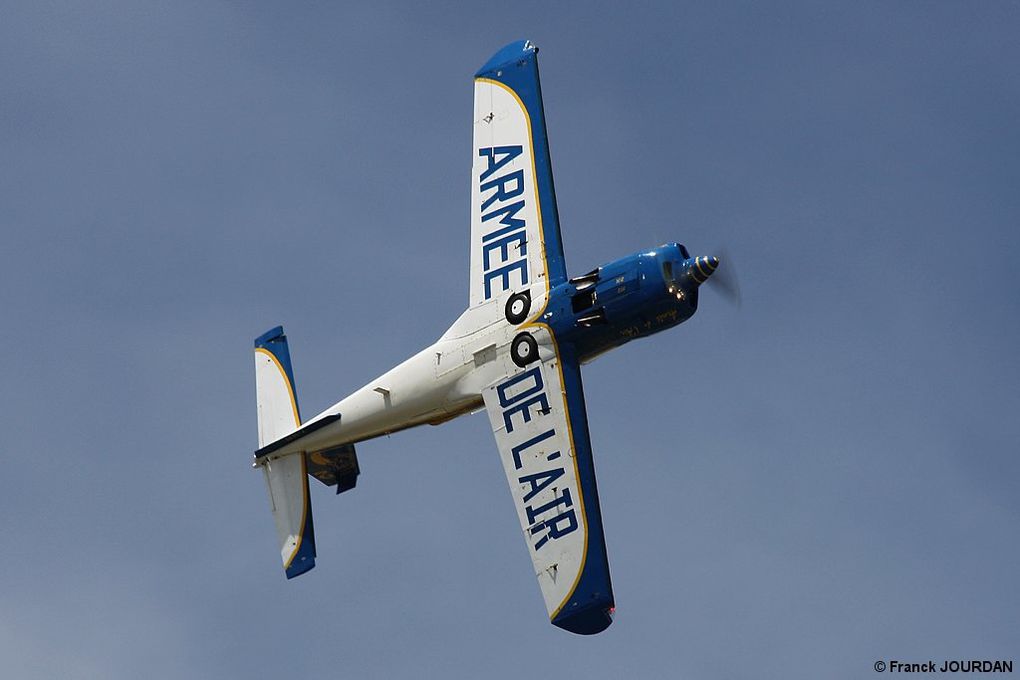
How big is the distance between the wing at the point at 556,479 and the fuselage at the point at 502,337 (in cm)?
53

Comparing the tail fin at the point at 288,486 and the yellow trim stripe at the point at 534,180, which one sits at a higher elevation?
the yellow trim stripe at the point at 534,180

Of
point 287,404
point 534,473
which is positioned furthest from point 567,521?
point 287,404

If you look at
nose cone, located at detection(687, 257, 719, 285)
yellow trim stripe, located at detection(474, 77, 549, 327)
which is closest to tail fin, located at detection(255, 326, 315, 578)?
yellow trim stripe, located at detection(474, 77, 549, 327)

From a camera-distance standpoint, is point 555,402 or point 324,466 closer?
point 555,402

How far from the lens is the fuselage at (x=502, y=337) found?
3197 cm

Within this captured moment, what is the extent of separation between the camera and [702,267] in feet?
105

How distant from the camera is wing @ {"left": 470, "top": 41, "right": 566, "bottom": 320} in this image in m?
33.9

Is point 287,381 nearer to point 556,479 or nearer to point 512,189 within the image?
point 512,189

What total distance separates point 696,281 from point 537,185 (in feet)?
16.4

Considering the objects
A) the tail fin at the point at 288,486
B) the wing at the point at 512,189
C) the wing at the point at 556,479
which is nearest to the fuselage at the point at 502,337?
the wing at the point at 556,479

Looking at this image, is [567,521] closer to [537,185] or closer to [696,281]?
[696,281]

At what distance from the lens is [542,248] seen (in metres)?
33.9

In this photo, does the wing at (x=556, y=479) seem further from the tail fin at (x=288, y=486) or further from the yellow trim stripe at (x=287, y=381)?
the yellow trim stripe at (x=287, y=381)

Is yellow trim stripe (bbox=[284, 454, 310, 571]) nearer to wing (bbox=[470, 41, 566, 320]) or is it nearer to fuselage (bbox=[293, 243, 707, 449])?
fuselage (bbox=[293, 243, 707, 449])
